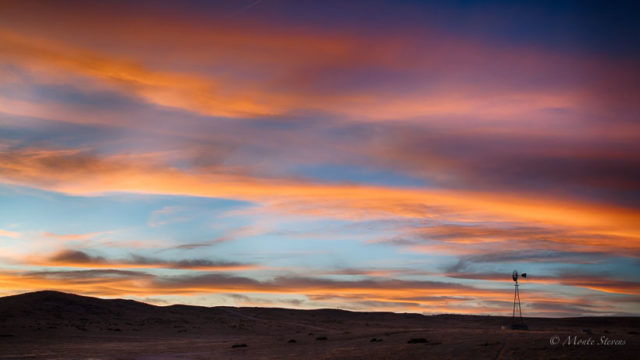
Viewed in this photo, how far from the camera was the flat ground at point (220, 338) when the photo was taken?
36.2 m

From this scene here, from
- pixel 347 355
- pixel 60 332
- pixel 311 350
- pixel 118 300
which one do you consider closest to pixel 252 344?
pixel 311 350

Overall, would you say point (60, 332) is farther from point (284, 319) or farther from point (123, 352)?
point (284, 319)

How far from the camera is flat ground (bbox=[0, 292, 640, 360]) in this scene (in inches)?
1427

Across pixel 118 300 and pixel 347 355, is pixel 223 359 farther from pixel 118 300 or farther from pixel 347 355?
pixel 118 300

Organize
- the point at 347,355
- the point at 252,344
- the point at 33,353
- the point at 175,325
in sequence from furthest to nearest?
1. the point at 175,325
2. the point at 252,344
3. the point at 33,353
4. the point at 347,355

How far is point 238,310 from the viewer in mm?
107875

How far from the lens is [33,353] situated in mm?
42844

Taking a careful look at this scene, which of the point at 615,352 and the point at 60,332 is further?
the point at 60,332

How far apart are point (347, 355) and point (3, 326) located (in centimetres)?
4693

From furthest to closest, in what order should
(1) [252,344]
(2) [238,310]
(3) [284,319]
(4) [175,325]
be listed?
→ (2) [238,310], (3) [284,319], (4) [175,325], (1) [252,344]

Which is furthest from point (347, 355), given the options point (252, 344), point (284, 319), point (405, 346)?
point (284, 319)

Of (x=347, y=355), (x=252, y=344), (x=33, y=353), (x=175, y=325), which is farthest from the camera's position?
(x=175, y=325)

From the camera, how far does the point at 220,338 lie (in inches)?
2402

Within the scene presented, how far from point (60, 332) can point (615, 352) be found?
55094 mm
